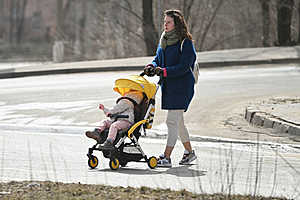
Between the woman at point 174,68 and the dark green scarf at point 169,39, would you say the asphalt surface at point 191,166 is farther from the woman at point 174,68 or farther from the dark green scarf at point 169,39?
the dark green scarf at point 169,39

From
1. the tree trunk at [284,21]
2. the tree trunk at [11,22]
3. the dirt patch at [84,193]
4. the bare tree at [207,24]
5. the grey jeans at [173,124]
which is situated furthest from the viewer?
the tree trunk at [11,22]

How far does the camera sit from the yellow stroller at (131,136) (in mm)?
8797

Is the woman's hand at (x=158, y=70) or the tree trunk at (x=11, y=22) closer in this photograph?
the woman's hand at (x=158, y=70)

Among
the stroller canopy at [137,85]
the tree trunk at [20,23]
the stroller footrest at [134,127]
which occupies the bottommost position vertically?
the stroller footrest at [134,127]

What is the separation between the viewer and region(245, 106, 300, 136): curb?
11.5m

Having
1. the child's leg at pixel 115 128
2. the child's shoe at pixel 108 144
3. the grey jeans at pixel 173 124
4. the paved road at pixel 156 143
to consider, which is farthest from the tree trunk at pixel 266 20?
the child's shoe at pixel 108 144

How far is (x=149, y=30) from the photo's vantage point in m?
32.6

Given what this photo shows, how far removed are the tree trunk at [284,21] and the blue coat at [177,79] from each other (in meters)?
22.4

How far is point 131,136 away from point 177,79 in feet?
2.86

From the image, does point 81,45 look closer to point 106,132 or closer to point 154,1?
point 154,1

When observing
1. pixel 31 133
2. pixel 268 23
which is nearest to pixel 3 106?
pixel 31 133

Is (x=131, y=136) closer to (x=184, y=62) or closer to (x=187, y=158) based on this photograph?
(x=187, y=158)

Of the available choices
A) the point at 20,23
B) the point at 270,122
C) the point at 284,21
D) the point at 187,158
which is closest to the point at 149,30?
the point at 284,21

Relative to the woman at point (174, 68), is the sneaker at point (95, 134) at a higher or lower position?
lower
